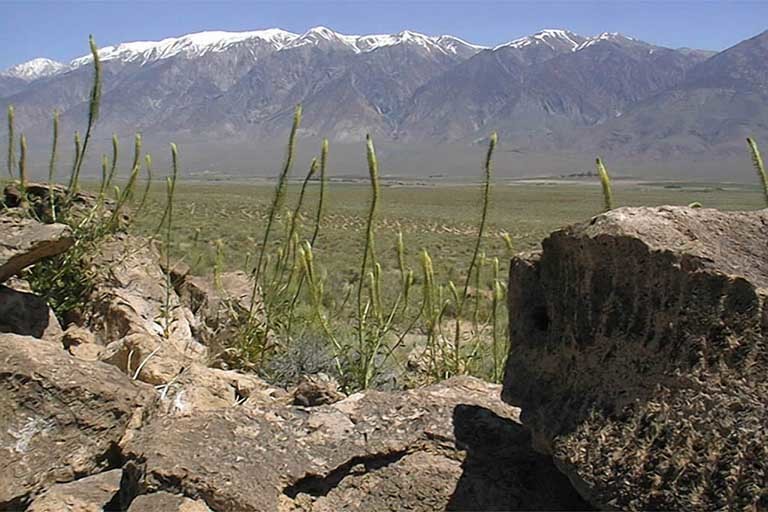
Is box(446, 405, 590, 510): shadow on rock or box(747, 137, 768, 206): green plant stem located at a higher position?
box(747, 137, 768, 206): green plant stem

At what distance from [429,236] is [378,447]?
93.5 ft

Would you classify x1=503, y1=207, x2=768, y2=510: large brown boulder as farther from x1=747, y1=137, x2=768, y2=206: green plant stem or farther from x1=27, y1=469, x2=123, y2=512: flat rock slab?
x1=27, y1=469, x2=123, y2=512: flat rock slab

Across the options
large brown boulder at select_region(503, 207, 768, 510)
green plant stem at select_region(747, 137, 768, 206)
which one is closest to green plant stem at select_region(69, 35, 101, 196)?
large brown boulder at select_region(503, 207, 768, 510)

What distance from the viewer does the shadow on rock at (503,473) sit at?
2.62m

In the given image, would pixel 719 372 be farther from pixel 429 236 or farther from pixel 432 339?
pixel 429 236

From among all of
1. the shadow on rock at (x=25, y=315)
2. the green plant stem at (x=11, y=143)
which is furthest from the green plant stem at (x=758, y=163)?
the green plant stem at (x=11, y=143)

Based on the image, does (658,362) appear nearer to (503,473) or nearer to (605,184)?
(503,473)

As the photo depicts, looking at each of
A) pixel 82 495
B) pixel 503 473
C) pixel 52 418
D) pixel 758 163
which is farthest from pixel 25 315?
pixel 758 163

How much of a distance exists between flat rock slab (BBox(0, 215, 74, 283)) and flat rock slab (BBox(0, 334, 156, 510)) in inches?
34.5

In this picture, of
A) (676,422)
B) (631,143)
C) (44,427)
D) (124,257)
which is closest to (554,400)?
(676,422)

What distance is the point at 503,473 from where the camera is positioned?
108 inches

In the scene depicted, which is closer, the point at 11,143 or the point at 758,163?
the point at 758,163

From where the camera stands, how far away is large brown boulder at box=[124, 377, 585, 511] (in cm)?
249

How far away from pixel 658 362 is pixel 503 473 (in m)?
0.68
